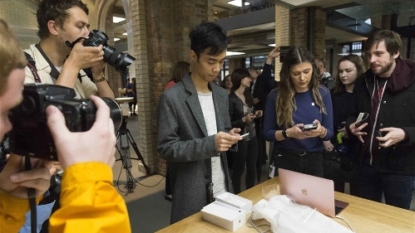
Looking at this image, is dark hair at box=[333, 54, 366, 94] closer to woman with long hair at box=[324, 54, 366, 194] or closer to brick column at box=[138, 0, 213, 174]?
woman with long hair at box=[324, 54, 366, 194]

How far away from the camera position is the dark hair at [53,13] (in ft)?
4.17

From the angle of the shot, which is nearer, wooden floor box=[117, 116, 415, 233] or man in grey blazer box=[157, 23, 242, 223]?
man in grey blazer box=[157, 23, 242, 223]

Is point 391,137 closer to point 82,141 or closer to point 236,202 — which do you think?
point 236,202

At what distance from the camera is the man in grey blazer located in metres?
1.30

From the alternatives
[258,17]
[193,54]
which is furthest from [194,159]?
[258,17]

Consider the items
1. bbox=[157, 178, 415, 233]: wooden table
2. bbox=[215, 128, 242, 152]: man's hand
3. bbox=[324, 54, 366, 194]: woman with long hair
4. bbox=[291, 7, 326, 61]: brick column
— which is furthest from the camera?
bbox=[291, 7, 326, 61]: brick column

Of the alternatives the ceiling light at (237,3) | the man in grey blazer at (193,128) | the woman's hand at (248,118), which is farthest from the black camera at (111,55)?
the ceiling light at (237,3)

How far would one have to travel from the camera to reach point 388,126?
1.68m

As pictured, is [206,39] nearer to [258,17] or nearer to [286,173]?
[286,173]

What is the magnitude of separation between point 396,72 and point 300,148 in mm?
754

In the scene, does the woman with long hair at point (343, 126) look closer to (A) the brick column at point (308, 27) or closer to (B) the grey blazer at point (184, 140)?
(B) the grey blazer at point (184, 140)

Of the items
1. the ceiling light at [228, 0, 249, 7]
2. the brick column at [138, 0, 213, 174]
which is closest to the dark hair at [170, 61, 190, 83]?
the brick column at [138, 0, 213, 174]

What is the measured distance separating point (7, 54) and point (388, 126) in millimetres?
1944

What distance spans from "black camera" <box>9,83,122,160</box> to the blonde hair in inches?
2.3
